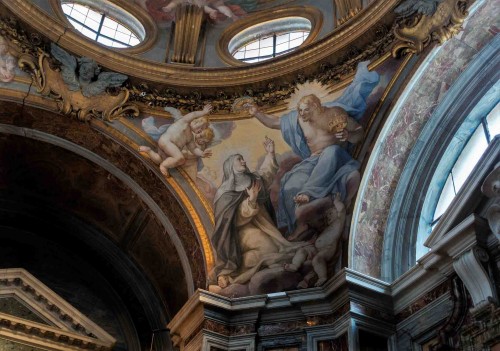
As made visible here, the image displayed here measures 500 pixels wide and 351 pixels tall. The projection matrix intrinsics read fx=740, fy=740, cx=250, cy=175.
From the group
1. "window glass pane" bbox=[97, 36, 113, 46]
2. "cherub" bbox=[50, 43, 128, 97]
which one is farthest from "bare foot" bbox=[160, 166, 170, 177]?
"window glass pane" bbox=[97, 36, 113, 46]

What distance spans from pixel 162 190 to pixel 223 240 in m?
1.54

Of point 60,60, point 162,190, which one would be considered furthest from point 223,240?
point 60,60

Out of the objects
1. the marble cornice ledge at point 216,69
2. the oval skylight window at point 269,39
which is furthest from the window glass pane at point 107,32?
the oval skylight window at point 269,39

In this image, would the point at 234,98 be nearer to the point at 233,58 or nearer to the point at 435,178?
the point at 233,58

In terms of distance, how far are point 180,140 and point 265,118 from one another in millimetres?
1463

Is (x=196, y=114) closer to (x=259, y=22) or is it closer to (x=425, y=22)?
(x=259, y=22)

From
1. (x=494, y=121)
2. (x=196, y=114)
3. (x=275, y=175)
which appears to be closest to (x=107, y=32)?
(x=196, y=114)

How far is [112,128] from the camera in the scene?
12.3 m

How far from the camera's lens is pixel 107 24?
1390 cm

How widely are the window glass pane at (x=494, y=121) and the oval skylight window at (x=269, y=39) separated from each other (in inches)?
160

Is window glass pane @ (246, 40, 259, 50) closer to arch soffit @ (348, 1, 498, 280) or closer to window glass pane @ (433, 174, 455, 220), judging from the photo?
arch soffit @ (348, 1, 498, 280)

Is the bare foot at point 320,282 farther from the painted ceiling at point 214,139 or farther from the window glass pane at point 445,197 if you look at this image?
the window glass pane at point 445,197

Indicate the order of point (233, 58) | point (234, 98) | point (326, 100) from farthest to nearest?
point (233, 58)
point (234, 98)
point (326, 100)

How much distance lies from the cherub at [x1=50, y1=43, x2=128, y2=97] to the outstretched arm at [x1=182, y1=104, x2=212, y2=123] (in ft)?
4.02
